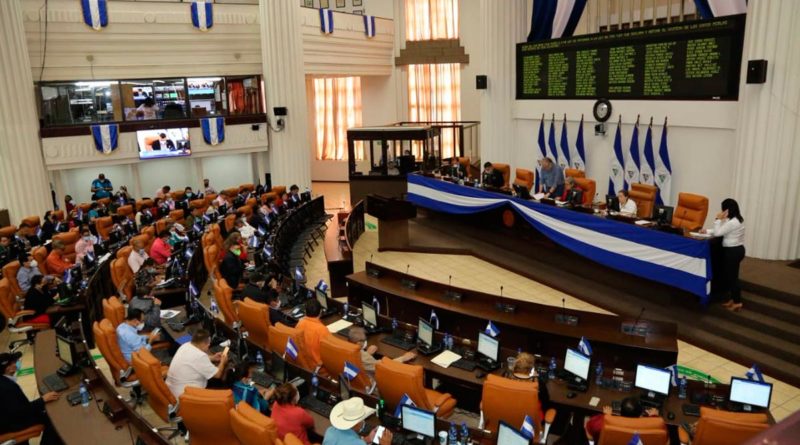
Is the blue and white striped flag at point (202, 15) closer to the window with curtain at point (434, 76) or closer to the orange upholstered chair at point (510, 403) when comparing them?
the window with curtain at point (434, 76)

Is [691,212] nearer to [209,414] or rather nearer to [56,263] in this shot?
[209,414]

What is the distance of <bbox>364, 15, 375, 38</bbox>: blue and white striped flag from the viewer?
21734 mm

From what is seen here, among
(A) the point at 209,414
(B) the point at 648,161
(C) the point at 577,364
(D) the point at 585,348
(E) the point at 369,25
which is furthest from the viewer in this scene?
(E) the point at 369,25

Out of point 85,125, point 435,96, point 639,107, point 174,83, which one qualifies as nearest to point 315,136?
point 435,96

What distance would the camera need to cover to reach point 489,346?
6406mm

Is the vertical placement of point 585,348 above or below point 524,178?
below

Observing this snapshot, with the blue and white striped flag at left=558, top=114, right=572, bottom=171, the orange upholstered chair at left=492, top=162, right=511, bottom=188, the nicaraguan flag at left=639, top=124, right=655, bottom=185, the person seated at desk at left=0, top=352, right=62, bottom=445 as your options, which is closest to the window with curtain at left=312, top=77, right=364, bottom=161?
the orange upholstered chair at left=492, top=162, right=511, bottom=188

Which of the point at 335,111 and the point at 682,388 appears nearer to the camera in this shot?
the point at 682,388

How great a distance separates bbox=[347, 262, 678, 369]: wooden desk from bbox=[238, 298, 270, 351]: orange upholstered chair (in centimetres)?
218

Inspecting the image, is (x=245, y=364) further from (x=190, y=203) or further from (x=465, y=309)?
(x=190, y=203)

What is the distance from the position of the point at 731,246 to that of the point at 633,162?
4.91 m

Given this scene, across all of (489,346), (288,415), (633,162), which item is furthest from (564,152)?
(288,415)

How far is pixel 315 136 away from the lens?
973 inches

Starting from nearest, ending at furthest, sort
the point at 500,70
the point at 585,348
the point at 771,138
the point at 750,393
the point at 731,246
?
the point at 750,393, the point at 585,348, the point at 731,246, the point at 771,138, the point at 500,70
